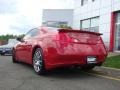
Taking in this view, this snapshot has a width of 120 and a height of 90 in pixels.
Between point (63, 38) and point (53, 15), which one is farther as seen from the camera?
point (53, 15)

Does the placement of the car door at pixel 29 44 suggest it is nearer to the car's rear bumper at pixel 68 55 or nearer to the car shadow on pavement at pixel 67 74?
the car shadow on pavement at pixel 67 74

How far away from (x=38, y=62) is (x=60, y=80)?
1277mm

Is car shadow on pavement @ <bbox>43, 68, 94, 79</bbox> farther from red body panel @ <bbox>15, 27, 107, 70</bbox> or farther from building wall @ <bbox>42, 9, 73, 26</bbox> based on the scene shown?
building wall @ <bbox>42, 9, 73, 26</bbox>

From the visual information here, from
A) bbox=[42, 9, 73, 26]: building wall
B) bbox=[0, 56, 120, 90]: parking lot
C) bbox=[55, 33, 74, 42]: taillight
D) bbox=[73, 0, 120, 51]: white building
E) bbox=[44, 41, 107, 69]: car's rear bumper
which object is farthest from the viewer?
bbox=[42, 9, 73, 26]: building wall

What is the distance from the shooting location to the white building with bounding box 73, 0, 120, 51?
87.7ft

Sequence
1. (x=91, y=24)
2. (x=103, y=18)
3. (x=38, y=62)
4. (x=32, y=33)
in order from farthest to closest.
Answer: (x=91, y=24), (x=103, y=18), (x=32, y=33), (x=38, y=62)

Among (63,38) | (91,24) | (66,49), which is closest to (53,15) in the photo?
(91,24)

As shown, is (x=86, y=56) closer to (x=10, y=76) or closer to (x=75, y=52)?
(x=75, y=52)

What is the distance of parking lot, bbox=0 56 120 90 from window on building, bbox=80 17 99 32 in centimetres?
2023

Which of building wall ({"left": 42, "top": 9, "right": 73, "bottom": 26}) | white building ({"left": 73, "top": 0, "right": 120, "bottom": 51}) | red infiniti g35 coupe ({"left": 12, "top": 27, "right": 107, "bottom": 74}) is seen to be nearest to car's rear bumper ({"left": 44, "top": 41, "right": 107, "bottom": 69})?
red infiniti g35 coupe ({"left": 12, "top": 27, "right": 107, "bottom": 74})

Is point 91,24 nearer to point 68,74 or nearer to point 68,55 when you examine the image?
point 68,74

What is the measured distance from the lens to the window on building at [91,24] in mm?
31078

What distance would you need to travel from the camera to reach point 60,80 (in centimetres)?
916

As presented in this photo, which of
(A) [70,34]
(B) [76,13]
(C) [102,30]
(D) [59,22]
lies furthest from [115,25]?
(D) [59,22]
